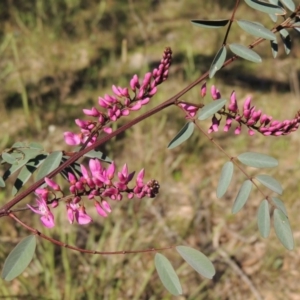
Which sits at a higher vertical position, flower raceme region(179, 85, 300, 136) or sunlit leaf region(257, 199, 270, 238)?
flower raceme region(179, 85, 300, 136)

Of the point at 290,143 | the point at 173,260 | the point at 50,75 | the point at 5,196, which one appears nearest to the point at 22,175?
the point at 173,260

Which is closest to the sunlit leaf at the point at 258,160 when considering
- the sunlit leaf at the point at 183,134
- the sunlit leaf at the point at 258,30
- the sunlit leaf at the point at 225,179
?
the sunlit leaf at the point at 225,179

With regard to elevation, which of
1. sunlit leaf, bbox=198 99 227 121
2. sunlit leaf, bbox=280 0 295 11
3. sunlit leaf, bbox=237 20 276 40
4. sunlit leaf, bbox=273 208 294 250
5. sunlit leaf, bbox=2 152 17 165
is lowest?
sunlit leaf, bbox=273 208 294 250

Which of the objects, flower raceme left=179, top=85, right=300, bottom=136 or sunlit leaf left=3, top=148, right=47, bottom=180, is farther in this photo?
sunlit leaf left=3, top=148, right=47, bottom=180

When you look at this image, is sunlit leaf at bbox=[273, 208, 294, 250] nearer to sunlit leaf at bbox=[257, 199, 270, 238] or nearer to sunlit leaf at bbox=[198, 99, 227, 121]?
sunlit leaf at bbox=[257, 199, 270, 238]

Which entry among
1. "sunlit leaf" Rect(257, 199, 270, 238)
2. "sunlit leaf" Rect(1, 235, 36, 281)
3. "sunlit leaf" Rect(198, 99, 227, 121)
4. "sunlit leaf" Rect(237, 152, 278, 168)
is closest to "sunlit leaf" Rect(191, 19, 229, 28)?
"sunlit leaf" Rect(198, 99, 227, 121)

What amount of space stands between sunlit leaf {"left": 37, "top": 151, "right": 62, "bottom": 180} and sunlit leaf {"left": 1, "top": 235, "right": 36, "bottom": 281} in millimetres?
129

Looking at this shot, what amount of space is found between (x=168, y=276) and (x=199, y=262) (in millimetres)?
60

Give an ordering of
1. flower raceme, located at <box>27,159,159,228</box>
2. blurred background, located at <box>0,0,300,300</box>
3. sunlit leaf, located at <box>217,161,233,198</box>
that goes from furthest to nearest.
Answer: blurred background, located at <box>0,0,300,300</box> → sunlit leaf, located at <box>217,161,233,198</box> → flower raceme, located at <box>27,159,159,228</box>

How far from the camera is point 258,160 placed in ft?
3.76

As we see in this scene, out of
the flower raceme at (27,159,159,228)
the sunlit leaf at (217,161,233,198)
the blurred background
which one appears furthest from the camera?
the blurred background

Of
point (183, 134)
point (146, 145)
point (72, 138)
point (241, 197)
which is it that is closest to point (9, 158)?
point (72, 138)

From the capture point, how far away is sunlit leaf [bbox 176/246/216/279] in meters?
1.02

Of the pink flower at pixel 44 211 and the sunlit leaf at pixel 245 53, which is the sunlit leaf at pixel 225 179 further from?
the pink flower at pixel 44 211
